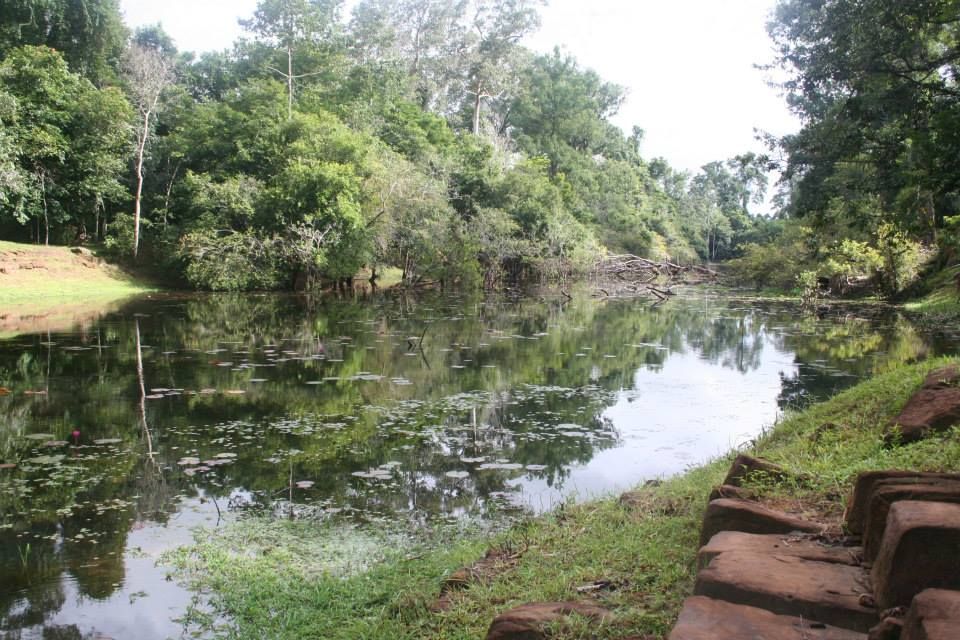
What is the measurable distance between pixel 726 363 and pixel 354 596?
12042 mm

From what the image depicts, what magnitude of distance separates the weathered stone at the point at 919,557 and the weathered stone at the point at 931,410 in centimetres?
252

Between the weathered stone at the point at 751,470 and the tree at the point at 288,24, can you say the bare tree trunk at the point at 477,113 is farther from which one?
the weathered stone at the point at 751,470

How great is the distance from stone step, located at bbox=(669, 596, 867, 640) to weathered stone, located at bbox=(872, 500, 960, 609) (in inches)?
8.3

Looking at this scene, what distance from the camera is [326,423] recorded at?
9.19 meters

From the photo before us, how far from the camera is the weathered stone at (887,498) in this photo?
121 inches

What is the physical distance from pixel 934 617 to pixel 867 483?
58.3 inches

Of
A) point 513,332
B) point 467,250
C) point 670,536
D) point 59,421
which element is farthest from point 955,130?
point 467,250

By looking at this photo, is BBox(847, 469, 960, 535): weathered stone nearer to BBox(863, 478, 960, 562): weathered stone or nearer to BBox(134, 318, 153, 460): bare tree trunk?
BBox(863, 478, 960, 562): weathered stone

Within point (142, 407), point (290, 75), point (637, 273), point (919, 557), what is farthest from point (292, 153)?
point (919, 557)

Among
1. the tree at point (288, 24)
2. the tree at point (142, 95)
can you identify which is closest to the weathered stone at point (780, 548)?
the tree at point (142, 95)

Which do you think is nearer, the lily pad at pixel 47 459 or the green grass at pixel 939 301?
the lily pad at pixel 47 459

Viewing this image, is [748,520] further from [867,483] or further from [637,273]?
[637,273]

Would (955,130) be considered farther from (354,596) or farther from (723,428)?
(354,596)

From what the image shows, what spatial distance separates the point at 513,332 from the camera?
19.1m
